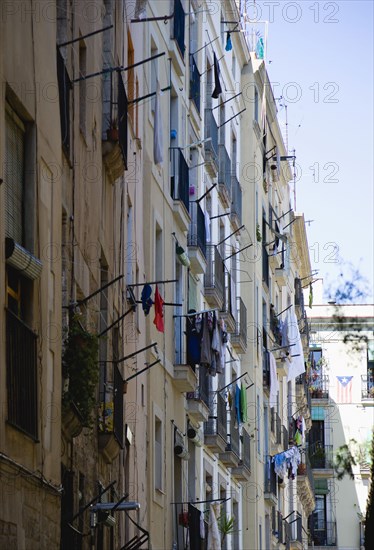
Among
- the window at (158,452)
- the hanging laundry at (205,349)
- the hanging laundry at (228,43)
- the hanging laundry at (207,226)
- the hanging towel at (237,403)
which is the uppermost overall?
the hanging laundry at (228,43)

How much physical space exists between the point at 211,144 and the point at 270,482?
53.5 feet

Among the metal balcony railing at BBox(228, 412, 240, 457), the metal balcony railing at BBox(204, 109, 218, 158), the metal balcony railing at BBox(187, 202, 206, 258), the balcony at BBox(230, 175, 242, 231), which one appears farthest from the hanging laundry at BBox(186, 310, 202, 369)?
the balcony at BBox(230, 175, 242, 231)

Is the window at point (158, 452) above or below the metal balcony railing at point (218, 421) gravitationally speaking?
below

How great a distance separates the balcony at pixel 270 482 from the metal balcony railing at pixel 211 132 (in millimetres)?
14147

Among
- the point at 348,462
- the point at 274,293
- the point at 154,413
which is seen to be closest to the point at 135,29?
the point at 154,413

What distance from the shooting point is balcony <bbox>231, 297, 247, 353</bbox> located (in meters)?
43.9

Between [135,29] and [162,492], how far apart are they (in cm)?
894

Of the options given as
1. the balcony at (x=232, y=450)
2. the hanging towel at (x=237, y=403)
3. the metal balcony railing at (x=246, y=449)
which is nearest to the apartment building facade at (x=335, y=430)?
the metal balcony railing at (x=246, y=449)

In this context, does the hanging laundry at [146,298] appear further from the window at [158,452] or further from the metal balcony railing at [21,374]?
the metal balcony railing at [21,374]

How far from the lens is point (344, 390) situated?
78.2 meters

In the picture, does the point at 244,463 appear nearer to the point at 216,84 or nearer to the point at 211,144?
the point at 211,144

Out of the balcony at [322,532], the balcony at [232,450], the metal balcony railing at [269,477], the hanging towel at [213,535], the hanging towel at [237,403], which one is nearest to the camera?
the hanging towel at [213,535]

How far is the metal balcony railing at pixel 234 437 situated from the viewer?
4097 cm

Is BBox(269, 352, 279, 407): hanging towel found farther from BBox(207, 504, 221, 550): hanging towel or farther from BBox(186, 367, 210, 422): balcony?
BBox(207, 504, 221, 550): hanging towel
